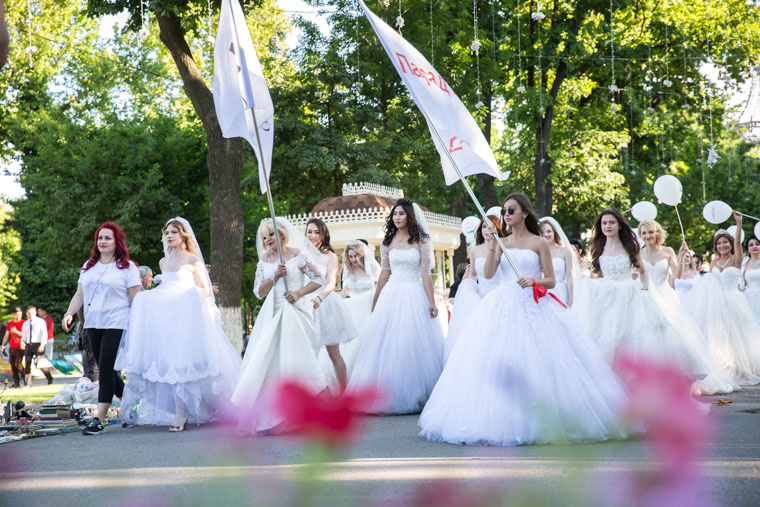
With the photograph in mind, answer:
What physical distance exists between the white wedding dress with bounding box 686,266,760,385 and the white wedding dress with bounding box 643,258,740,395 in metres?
1.60

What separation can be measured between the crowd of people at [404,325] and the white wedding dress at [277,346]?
0.02 metres

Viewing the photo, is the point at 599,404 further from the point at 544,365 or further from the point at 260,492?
the point at 260,492

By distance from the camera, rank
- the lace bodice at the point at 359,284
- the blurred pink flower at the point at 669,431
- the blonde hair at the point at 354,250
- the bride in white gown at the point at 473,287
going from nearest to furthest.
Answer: the blurred pink flower at the point at 669,431 → the bride in white gown at the point at 473,287 → the blonde hair at the point at 354,250 → the lace bodice at the point at 359,284

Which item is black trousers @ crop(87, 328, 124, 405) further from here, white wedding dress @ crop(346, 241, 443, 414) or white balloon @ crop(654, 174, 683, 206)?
white balloon @ crop(654, 174, 683, 206)

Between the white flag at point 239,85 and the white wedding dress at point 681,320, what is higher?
the white flag at point 239,85

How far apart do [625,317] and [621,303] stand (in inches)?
6.6

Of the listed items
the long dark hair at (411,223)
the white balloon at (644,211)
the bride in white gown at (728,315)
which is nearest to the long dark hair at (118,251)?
the long dark hair at (411,223)

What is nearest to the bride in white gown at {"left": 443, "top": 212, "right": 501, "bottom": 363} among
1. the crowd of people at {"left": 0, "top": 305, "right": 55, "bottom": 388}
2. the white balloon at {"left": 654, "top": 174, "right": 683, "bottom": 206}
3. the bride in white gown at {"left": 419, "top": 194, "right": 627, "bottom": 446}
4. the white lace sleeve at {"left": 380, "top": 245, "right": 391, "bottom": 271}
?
the white lace sleeve at {"left": 380, "top": 245, "right": 391, "bottom": 271}

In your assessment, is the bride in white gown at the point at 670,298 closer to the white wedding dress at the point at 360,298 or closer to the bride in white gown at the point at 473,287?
the bride in white gown at the point at 473,287

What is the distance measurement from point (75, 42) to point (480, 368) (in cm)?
3855

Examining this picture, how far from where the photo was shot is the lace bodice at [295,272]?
9375 millimetres

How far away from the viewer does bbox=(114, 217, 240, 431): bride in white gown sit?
31.0ft

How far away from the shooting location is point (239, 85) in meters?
8.34

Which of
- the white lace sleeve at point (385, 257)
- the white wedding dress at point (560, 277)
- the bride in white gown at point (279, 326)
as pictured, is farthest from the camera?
the white wedding dress at point (560, 277)
